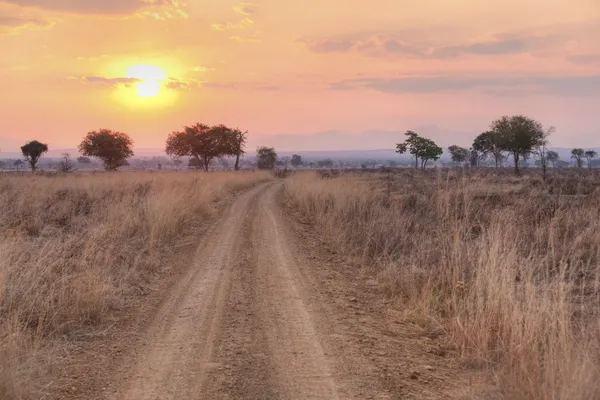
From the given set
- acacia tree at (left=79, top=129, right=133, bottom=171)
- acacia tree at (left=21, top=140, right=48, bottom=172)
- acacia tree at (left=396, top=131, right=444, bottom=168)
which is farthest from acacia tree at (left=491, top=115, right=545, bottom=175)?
acacia tree at (left=21, top=140, right=48, bottom=172)

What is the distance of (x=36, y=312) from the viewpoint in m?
6.23

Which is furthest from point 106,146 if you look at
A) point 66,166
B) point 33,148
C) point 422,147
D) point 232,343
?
point 232,343

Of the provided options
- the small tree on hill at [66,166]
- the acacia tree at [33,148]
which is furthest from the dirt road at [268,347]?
the acacia tree at [33,148]

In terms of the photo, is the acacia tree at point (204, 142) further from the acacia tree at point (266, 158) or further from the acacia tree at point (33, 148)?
the acacia tree at point (266, 158)

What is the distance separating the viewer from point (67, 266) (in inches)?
330

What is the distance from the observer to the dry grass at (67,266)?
501 cm

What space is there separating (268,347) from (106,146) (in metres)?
72.3

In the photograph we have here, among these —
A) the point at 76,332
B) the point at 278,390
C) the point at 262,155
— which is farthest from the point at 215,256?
the point at 262,155

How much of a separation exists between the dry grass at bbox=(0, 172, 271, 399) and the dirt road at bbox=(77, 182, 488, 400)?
575 millimetres

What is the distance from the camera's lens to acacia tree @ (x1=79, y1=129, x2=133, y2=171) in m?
Result: 70.6

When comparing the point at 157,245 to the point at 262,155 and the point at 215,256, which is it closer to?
the point at 215,256

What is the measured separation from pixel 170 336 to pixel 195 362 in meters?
0.98

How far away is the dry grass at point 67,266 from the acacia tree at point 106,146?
5579cm

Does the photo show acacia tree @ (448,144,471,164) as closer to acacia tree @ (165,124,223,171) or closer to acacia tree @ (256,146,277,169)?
acacia tree @ (256,146,277,169)
